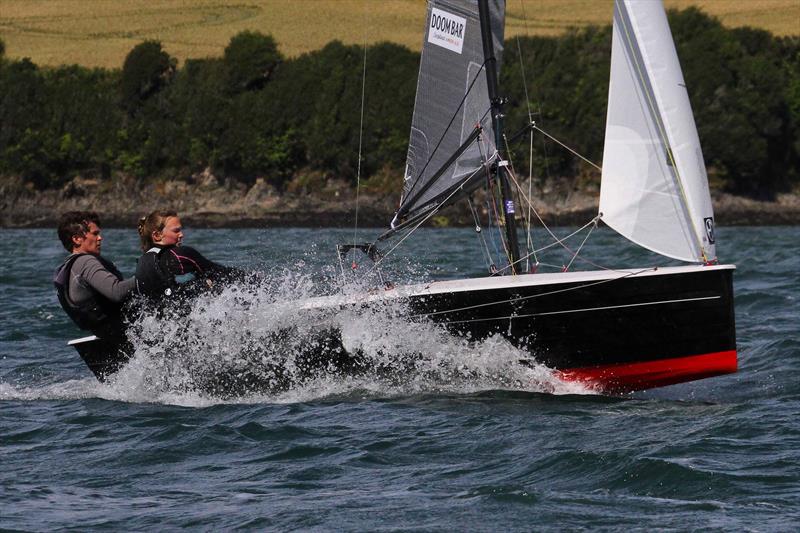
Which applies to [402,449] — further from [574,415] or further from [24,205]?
[24,205]

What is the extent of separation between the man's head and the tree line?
49602 mm

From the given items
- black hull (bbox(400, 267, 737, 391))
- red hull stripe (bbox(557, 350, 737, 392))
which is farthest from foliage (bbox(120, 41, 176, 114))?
red hull stripe (bbox(557, 350, 737, 392))

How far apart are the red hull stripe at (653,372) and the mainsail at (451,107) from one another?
2739 mm

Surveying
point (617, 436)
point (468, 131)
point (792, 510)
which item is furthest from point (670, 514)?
point (468, 131)

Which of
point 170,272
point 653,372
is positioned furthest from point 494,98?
point 170,272

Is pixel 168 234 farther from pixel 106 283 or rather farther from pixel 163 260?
pixel 106 283

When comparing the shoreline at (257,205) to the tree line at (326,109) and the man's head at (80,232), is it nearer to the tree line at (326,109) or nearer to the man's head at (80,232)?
the tree line at (326,109)

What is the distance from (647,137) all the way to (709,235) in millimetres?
1012

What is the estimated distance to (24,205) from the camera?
66.1 meters

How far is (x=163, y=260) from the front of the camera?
11.4 meters

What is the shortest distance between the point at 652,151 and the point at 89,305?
5.12 meters

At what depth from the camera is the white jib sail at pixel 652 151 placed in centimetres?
1160

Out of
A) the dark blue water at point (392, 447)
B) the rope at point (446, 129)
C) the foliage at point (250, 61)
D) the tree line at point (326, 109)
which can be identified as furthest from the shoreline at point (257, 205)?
the dark blue water at point (392, 447)

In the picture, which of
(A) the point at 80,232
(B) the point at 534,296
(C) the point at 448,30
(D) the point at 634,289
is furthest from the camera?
(C) the point at 448,30
